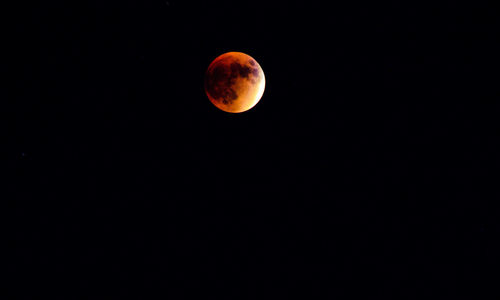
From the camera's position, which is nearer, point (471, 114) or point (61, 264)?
point (61, 264)

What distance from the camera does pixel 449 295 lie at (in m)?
8.30

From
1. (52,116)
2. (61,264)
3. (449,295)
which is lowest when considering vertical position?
(449,295)

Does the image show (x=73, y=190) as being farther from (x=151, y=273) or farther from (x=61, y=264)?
(x=151, y=273)

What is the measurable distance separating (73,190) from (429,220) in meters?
9.70

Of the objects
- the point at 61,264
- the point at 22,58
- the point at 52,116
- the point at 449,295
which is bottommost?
the point at 449,295

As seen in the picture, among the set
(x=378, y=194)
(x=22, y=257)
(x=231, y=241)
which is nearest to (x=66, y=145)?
(x=22, y=257)

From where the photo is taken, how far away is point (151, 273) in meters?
8.17

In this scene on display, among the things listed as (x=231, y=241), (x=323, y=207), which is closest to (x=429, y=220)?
(x=323, y=207)

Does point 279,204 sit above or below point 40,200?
above

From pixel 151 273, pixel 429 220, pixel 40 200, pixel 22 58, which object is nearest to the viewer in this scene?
pixel 22 58

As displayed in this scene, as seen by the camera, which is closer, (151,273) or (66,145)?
(66,145)

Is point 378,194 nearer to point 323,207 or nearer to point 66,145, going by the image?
point 323,207

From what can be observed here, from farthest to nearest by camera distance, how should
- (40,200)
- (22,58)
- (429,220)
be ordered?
(429,220)
(40,200)
(22,58)

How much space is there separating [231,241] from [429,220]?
576 cm
